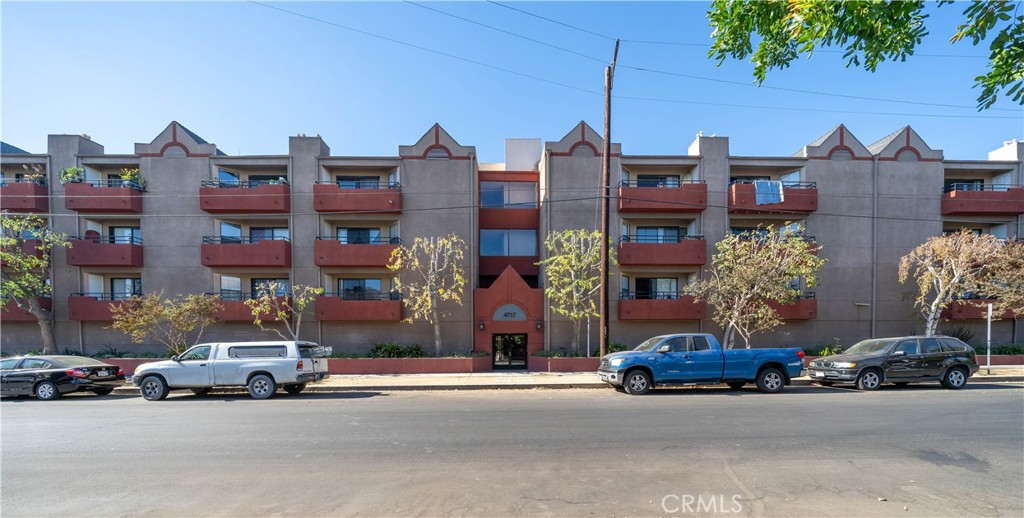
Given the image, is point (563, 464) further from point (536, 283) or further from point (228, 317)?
point (228, 317)

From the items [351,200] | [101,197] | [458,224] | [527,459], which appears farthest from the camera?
[458,224]

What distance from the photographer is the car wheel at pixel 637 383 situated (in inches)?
468

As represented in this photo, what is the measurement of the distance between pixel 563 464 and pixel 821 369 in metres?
11.5

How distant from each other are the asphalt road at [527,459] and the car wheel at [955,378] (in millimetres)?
2299

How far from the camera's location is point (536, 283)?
22.5 metres

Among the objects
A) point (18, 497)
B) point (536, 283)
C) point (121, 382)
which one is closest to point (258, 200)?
point (121, 382)

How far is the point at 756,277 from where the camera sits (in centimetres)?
1622

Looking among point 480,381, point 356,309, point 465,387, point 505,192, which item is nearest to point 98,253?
point 356,309

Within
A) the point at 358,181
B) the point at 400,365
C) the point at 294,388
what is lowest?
the point at 400,365

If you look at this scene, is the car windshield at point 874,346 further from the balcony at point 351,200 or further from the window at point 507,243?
the balcony at point 351,200

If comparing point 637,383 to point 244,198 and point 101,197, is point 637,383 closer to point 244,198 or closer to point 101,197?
point 244,198

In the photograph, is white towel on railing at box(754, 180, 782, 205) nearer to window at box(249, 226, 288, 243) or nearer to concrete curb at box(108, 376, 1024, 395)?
concrete curb at box(108, 376, 1024, 395)

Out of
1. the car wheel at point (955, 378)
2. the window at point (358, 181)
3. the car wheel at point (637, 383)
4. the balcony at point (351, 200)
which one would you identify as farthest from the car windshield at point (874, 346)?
the window at point (358, 181)

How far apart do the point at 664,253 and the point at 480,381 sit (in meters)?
10.7
